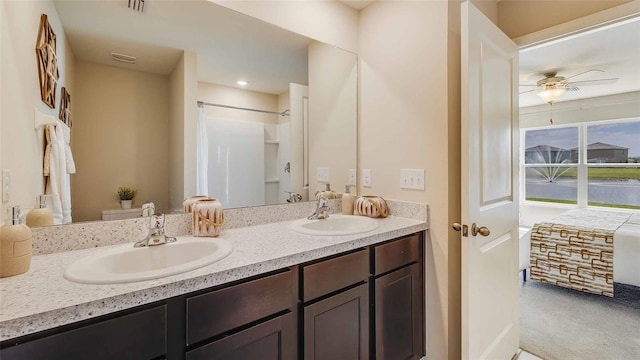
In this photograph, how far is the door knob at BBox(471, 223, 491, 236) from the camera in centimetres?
148

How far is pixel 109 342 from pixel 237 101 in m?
1.32

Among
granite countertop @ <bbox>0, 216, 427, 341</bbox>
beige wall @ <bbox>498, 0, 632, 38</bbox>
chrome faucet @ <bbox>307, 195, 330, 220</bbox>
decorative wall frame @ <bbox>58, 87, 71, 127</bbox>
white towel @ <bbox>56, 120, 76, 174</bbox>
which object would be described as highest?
beige wall @ <bbox>498, 0, 632, 38</bbox>

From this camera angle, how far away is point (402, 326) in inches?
63.6

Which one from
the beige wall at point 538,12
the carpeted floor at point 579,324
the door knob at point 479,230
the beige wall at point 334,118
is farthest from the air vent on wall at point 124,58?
the carpeted floor at point 579,324

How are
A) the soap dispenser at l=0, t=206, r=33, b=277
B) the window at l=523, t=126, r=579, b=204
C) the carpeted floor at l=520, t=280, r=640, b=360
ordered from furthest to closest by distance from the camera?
the window at l=523, t=126, r=579, b=204 → the carpeted floor at l=520, t=280, r=640, b=360 → the soap dispenser at l=0, t=206, r=33, b=277

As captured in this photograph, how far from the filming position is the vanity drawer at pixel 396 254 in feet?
4.91

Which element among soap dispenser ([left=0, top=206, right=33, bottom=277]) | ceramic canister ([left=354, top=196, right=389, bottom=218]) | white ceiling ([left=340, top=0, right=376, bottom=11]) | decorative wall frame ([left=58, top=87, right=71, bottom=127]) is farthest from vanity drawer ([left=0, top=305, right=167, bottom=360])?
white ceiling ([left=340, top=0, right=376, bottom=11])

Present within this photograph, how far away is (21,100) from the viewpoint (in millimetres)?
999

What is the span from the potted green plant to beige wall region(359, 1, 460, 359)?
1459 millimetres

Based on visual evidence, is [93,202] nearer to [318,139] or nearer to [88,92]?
[88,92]

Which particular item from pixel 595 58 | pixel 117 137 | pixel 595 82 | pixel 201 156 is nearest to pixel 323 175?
pixel 201 156

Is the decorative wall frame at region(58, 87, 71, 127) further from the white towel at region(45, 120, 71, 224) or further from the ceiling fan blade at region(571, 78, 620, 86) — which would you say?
the ceiling fan blade at region(571, 78, 620, 86)

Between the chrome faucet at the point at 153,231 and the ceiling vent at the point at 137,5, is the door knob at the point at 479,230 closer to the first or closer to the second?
the chrome faucet at the point at 153,231

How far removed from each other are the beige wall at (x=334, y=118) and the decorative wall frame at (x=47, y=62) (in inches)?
52.9
